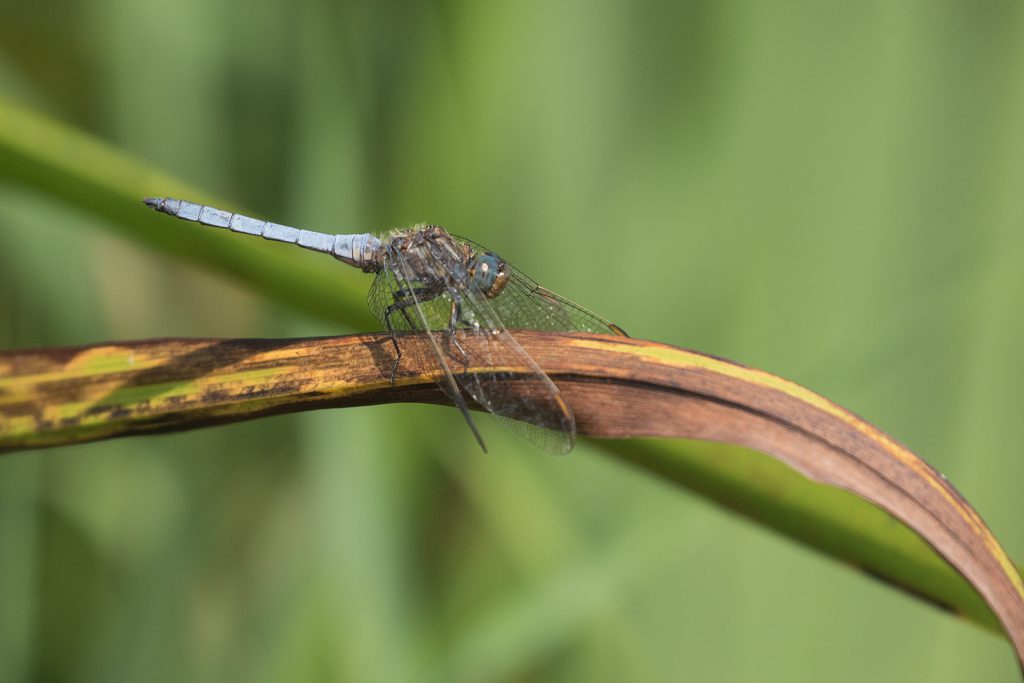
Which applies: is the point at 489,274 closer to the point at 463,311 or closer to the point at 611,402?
the point at 463,311

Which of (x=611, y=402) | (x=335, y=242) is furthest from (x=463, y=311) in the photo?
(x=611, y=402)

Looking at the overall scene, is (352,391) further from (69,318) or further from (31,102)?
(31,102)

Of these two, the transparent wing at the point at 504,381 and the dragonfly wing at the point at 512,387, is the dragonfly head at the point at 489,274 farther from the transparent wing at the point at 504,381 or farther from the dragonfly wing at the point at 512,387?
the dragonfly wing at the point at 512,387

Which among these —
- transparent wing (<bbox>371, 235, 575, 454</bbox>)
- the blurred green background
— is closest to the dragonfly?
transparent wing (<bbox>371, 235, 575, 454</bbox>)

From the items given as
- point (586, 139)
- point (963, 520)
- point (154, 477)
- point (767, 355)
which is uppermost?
point (586, 139)

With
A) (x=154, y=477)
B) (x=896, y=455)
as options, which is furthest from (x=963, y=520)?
(x=154, y=477)

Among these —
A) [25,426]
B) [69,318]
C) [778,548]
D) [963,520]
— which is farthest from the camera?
[69,318]

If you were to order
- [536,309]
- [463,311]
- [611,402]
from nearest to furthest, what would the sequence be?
[611,402], [463,311], [536,309]
